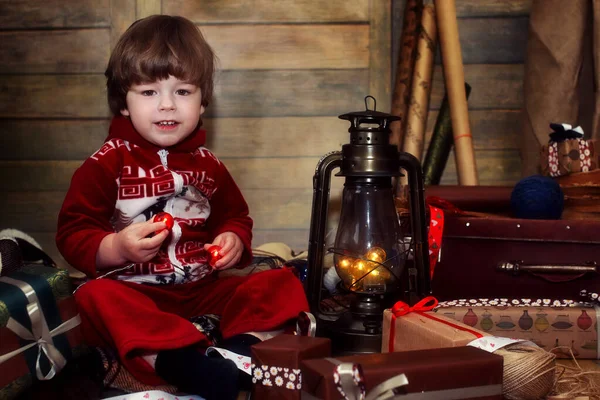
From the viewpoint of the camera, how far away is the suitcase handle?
159 centimetres

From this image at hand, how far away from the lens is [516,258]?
165cm

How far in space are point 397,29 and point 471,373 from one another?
1.56 metres

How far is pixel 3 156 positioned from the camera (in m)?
2.34

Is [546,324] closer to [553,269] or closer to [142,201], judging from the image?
[553,269]

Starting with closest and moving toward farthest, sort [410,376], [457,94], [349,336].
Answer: [410,376], [349,336], [457,94]

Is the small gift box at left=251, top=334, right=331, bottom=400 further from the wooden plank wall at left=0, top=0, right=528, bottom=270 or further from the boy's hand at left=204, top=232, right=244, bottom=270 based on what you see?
the wooden plank wall at left=0, top=0, right=528, bottom=270

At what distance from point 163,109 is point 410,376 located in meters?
0.81

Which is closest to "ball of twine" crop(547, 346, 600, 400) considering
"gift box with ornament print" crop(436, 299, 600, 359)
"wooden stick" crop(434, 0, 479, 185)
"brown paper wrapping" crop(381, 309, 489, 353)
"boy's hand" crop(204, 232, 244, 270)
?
"gift box with ornament print" crop(436, 299, 600, 359)

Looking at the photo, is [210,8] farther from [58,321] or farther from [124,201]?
[58,321]

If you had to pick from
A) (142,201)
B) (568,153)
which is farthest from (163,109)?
(568,153)

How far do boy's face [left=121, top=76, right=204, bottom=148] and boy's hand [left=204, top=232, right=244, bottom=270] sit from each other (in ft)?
0.77

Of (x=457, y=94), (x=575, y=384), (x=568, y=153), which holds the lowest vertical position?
(x=575, y=384)

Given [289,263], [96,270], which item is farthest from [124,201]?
[289,263]

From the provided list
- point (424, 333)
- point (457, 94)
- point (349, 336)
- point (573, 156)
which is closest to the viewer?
point (424, 333)
